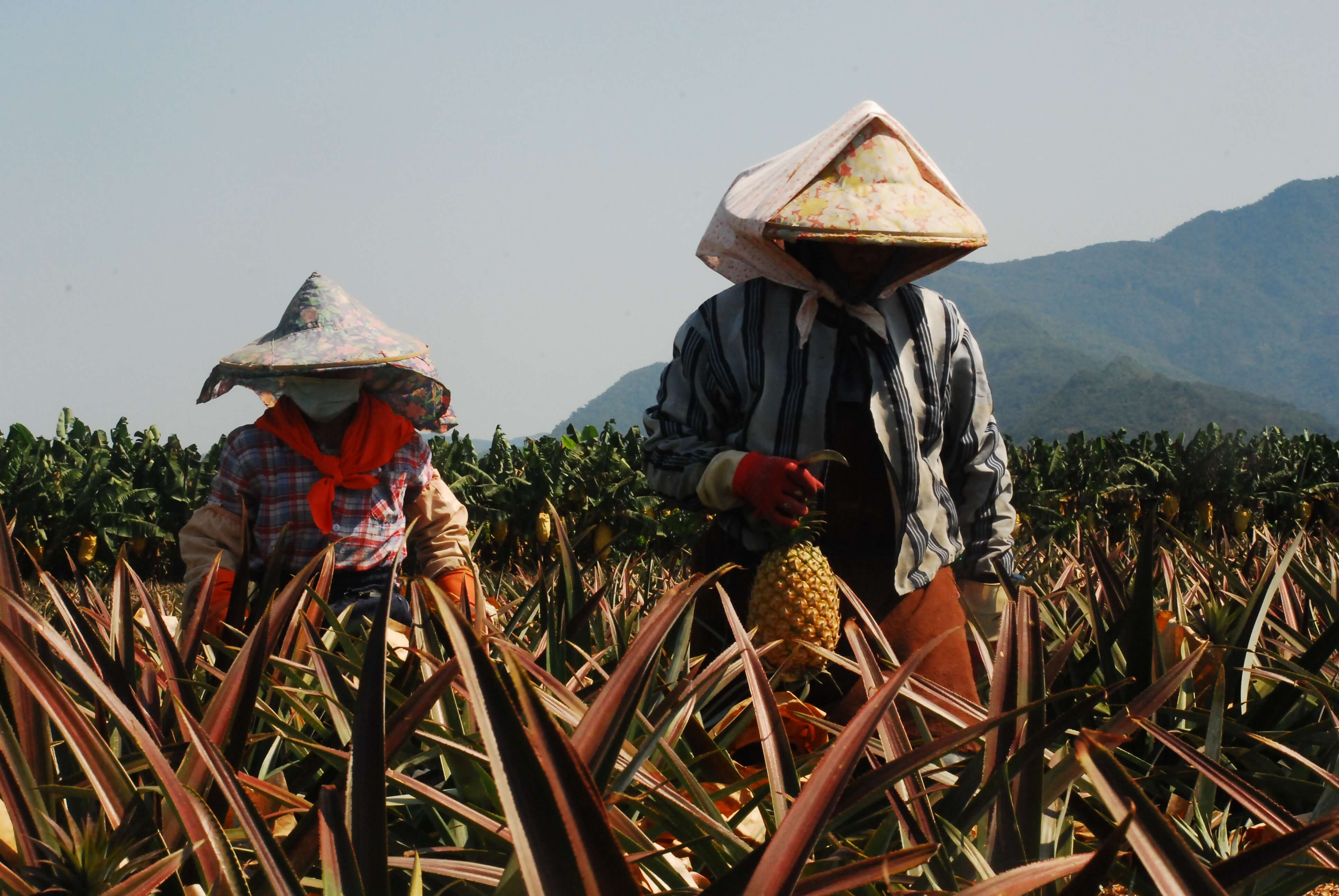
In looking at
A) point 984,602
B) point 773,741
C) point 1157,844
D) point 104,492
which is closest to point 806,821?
point 1157,844

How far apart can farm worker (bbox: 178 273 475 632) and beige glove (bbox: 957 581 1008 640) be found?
140 centimetres

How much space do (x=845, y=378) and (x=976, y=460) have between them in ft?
1.33

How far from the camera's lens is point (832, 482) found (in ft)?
8.26

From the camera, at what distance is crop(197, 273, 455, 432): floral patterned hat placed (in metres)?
3.20

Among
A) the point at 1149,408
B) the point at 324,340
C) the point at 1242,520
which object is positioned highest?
the point at 324,340

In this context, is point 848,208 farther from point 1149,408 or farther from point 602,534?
point 1149,408

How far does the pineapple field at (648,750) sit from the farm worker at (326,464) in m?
0.25

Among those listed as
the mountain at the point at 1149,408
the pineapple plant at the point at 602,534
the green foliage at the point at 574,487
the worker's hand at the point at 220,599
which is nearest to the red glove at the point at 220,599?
the worker's hand at the point at 220,599

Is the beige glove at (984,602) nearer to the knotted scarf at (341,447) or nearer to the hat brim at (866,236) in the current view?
the hat brim at (866,236)

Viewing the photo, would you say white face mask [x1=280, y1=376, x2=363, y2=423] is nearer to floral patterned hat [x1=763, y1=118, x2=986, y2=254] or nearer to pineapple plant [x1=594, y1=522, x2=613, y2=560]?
floral patterned hat [x1=763, y1=118, x2=986, y2=254]

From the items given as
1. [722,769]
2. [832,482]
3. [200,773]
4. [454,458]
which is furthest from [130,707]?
[454,458]

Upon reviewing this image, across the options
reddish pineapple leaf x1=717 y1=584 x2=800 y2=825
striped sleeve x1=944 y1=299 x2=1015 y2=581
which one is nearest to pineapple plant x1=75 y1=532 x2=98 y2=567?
striped sleeve x1=944 y1=299 x2=1015 y2=581

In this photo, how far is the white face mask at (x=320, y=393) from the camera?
10.8ft

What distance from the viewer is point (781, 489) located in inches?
88.0
